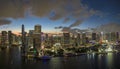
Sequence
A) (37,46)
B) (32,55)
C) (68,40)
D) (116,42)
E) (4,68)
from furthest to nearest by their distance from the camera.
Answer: (116,42), (68,40), (37,46), (32,55), (4,68)

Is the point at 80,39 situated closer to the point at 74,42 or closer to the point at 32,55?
the point at 74,42

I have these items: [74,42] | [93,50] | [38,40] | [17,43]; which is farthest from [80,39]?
[17,43]

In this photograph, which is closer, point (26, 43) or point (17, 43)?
point (26, 43)

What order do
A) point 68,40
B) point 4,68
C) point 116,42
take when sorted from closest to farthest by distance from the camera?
point 4,68
point 68,40
point 116,42

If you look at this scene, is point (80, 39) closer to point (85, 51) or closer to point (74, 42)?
point (74, 42)

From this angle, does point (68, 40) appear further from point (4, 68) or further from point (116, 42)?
point (4, 68)

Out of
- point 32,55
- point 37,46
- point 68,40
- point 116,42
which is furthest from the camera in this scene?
point 116,42

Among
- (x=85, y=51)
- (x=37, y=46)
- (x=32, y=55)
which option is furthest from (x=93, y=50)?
(x=32, y=55)

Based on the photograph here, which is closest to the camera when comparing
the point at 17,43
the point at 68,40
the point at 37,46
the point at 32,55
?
the point at 32,55

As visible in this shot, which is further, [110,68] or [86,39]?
[86,39]
